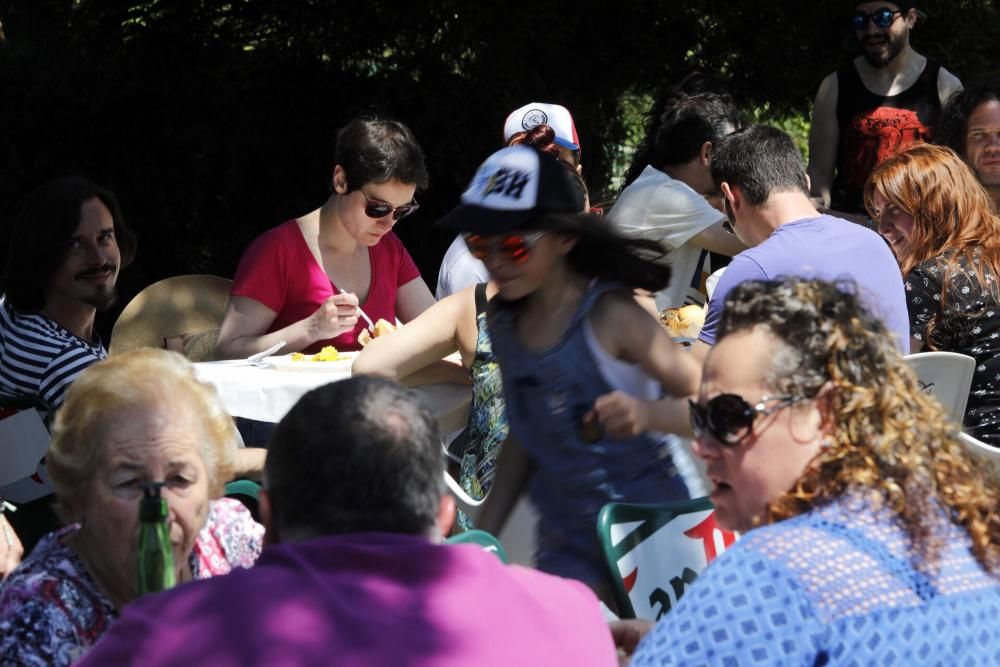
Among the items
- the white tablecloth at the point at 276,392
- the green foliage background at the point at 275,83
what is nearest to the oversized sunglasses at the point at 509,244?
the white tablecloth at the point at 276,392

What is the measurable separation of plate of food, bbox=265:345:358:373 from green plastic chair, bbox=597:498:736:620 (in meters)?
1.61

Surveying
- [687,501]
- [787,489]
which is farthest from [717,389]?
[687,501]

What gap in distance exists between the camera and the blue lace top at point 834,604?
5.49 feet

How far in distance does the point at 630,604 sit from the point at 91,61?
624 cm

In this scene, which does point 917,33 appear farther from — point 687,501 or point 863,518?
point 863,518

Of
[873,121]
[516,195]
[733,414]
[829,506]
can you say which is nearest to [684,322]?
[516,195]

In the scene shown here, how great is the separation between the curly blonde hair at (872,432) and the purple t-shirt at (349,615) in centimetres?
41

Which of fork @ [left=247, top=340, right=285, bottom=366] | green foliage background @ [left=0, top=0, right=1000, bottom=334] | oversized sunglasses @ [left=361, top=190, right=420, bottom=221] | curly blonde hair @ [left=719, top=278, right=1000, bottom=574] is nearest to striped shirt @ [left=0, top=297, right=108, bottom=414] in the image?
fork @ [left=247, top=340, right=285, bottom=366]

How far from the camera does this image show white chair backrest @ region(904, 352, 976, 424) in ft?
13.0

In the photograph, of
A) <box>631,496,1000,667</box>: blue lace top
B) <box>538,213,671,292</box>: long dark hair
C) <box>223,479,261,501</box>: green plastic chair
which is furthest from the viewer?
<box>223,479,261,501</box>: green plastic chair

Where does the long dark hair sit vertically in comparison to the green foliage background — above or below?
below

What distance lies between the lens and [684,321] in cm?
444

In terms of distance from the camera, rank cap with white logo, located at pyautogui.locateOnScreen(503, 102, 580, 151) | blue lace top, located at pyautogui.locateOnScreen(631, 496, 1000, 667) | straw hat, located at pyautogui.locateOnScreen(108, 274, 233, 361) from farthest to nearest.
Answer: straw hat, located at pyautogui.locateOnScreen(108, 274, 233, 361)
cap with white logo, located at pyautogui.locateOnScreen(503, 102, 580, 151)
blue lace top, located at pyautogui.locateOnScreen(631, 496, 1000, 667)

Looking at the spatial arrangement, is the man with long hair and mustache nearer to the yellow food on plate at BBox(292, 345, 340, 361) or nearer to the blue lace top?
the yellow food on plate at BBox(292, 345, 340, 361)
